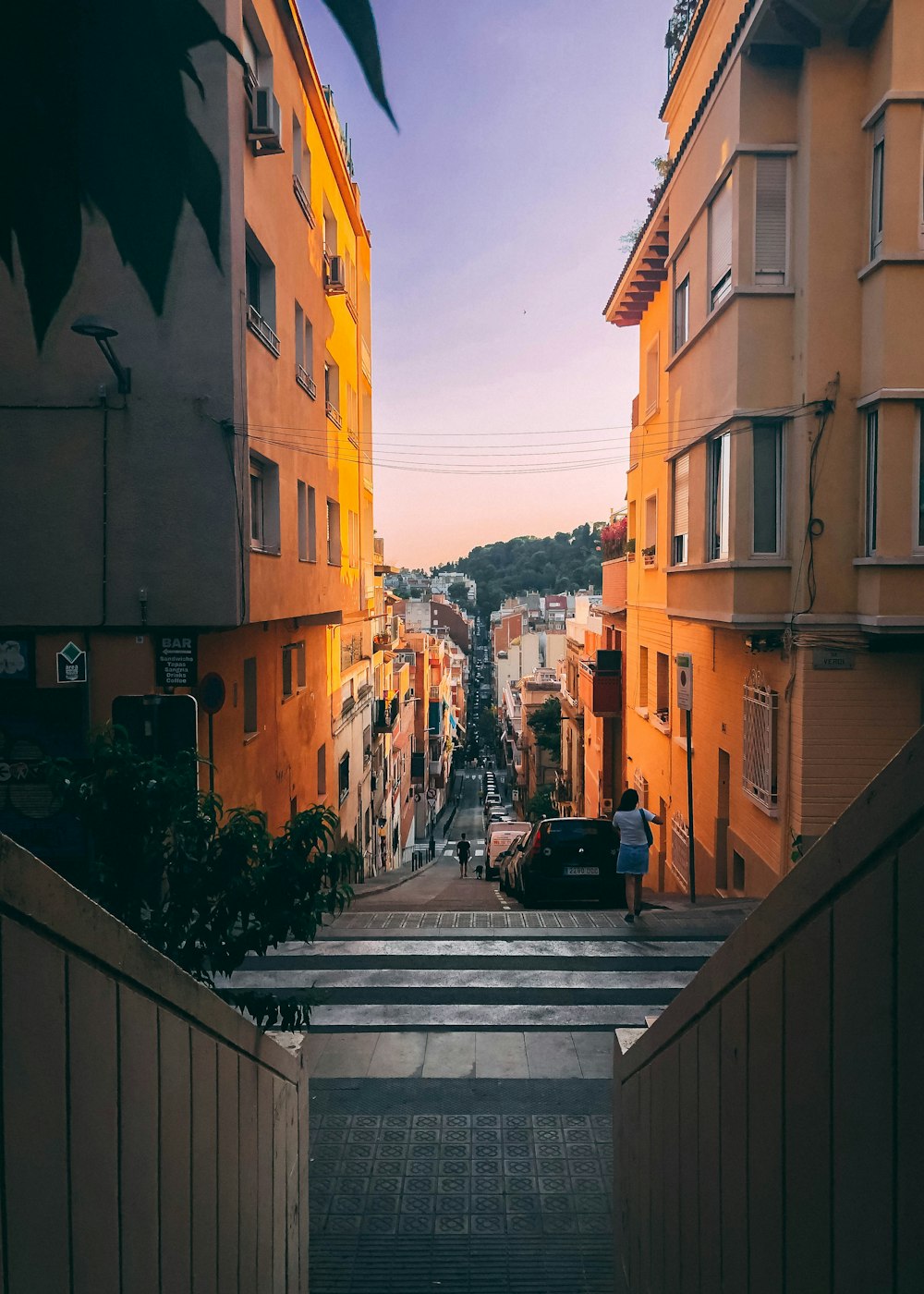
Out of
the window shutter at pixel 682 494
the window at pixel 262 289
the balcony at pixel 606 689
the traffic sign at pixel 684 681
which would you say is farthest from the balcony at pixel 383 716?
the window at pixel 262 289

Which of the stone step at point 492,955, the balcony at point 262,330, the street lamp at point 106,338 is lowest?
the stone step at point 492,955

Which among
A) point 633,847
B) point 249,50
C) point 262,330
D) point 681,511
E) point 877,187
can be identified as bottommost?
point 633,847

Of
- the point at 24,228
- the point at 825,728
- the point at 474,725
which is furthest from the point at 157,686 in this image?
the point at 474,725

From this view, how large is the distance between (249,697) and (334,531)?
618cm

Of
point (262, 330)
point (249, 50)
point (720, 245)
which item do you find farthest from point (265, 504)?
point (720, 245)

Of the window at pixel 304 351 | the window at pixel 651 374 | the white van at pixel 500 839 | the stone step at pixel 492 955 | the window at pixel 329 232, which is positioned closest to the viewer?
the stone step at pixel 492 955

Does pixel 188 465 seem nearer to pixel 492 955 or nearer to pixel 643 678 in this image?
pixel 492 955

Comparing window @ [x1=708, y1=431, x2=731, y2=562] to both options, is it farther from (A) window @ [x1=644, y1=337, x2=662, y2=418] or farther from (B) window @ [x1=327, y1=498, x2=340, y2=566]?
(B) window @ [x1=327, y1=498, x2=340, y2=566]

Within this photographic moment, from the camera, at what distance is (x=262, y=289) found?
12.8m

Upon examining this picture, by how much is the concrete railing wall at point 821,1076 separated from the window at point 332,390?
16.5 metres

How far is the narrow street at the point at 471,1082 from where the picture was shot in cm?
490

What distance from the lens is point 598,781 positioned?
83.6 feet

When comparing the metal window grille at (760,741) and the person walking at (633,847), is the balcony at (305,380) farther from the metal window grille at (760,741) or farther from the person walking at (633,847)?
the person walking at (633,847)

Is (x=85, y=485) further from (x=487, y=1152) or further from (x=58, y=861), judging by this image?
(x=487, y=1152)
